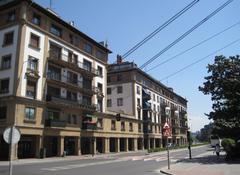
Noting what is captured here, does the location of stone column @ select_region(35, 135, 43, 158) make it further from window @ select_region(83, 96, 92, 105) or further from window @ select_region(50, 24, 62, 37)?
window @ select_region(50, 24, 62, 37)

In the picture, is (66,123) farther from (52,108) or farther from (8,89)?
(8,89)

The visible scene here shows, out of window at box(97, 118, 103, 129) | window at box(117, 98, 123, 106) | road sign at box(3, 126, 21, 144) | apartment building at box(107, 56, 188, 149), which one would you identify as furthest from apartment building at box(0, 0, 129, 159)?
road sign at box(3, 126, 21, 144)

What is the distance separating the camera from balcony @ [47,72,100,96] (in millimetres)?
39875

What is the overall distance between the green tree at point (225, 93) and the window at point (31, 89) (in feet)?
60.9

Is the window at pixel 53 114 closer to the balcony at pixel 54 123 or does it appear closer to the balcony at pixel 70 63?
the balcony at pixel 54 123

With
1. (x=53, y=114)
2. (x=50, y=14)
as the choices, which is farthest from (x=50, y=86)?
(x=50, y=14)

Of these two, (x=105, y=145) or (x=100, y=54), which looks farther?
(x=100, y=54)

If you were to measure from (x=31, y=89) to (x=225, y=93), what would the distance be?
68.8 ft

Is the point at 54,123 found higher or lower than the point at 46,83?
lower

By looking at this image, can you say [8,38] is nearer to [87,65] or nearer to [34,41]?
[34,41]

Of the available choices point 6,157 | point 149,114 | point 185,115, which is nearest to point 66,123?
point 6,157

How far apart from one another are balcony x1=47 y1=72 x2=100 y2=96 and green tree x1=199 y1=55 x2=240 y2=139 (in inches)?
715

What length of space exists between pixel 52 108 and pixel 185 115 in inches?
3112

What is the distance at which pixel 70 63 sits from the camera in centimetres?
4253
